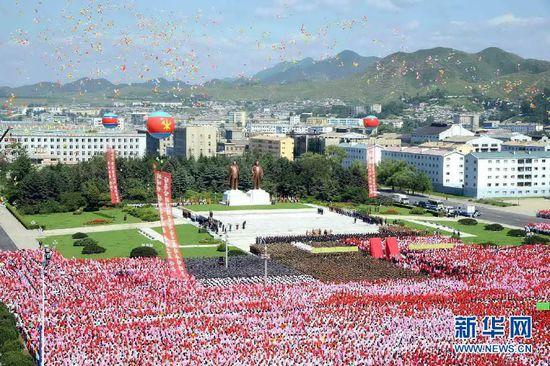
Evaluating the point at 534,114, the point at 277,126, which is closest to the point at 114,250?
the point at 277,126

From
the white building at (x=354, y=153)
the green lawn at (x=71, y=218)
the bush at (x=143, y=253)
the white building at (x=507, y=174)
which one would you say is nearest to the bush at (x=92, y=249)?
the bush at (x=143, y=253)

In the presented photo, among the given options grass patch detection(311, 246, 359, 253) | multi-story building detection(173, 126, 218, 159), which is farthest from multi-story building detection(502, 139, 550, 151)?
grass patch detection(311, 246, 359, 253)

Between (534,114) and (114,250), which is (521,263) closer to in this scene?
(114,250)

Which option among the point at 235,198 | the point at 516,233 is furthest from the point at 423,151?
the point at 516,233

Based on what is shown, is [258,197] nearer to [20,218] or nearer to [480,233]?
[20,218]

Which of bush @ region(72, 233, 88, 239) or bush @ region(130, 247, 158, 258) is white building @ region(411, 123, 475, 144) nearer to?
bush @ region(72, 233, 88, 239)
